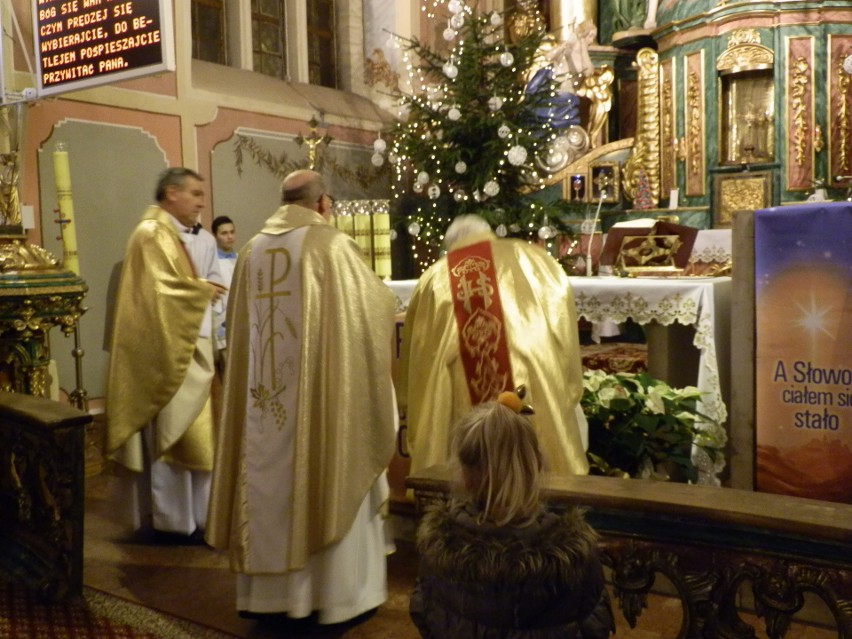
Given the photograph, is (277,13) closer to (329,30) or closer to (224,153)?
(329,30)

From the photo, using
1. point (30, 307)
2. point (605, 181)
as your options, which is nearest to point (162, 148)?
point (30, 307)

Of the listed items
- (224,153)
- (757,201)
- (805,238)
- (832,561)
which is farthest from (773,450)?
(757,201)

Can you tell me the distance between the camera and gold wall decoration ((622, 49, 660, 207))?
408 inches

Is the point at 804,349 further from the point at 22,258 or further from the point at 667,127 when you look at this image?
the point at 667,127

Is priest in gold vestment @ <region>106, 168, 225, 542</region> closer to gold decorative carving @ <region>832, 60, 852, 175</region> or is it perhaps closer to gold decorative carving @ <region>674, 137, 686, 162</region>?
gold decorative carving @ <region>674, 137, 686, 162</region>

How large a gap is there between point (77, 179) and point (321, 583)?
4.26m

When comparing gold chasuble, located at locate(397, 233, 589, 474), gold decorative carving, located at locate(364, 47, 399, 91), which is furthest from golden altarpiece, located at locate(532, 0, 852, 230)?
gold chasuble, located at locate(397, 233, 589, 474)

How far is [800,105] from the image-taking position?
965 centimetres

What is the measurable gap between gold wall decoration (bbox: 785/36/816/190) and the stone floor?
723 cm

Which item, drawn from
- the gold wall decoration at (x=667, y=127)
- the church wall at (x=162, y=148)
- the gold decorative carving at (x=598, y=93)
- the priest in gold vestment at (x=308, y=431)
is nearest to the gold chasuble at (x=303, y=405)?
the priest in gold vestment at (x=308, y=431)

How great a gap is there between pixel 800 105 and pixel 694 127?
110cm

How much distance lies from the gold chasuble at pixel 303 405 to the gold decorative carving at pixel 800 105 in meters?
7.85

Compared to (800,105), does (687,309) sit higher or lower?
lower

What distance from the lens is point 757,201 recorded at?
9844mm
